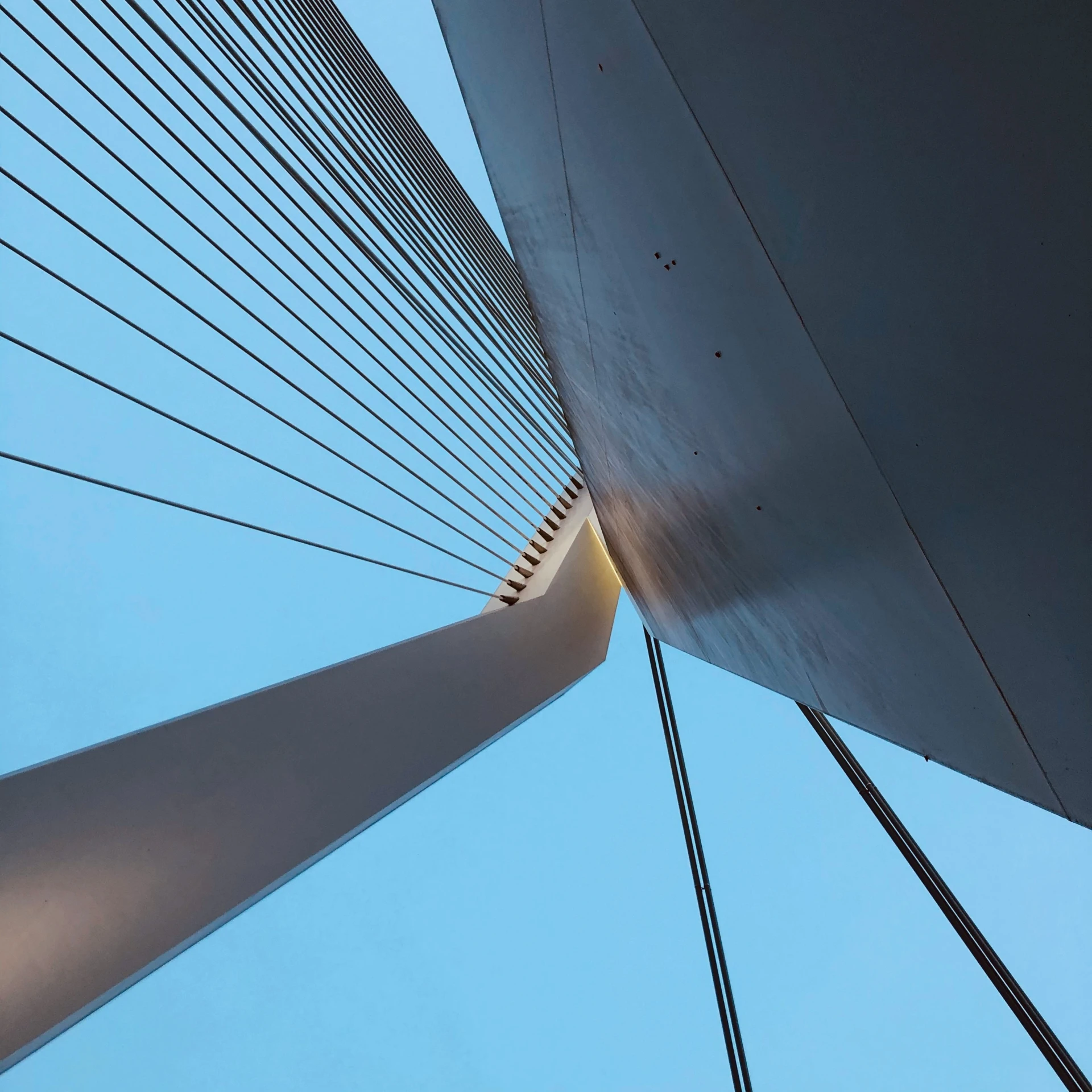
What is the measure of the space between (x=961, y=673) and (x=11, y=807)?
79.9 inches

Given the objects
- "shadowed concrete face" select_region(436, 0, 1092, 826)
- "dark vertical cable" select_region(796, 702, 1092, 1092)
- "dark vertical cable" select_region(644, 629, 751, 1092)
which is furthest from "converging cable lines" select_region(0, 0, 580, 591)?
"dark vertical cable" select_region(796, 702, 1092, 1092)

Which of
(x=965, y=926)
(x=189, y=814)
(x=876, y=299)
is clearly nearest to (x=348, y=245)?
(x=189, y=814)

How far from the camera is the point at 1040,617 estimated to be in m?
1.23

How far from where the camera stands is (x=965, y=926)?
5.07m

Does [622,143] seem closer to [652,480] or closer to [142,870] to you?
[142,870]

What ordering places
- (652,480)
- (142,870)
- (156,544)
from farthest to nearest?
(156,544), (652,480), (142,870)

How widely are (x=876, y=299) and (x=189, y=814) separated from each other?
2.20 meters

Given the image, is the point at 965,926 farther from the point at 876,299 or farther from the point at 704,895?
the point at 876,299

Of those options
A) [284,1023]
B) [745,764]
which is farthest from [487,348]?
[284,1023]

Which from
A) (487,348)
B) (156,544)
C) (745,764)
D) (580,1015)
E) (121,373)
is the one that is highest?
(121,373)

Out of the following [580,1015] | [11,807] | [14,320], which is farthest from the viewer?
[580,1015]

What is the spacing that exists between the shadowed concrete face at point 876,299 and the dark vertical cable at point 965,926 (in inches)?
116

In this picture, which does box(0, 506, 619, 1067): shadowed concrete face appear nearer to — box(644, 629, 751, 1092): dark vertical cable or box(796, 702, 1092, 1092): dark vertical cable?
box(796, 702, 1092, 1092): dark vertical cable

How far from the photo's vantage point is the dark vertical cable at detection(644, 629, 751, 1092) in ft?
20.2
